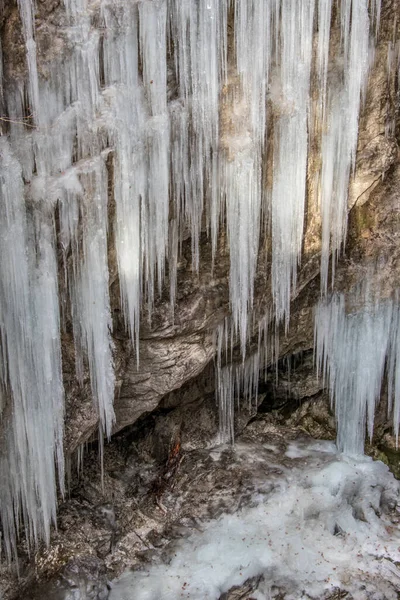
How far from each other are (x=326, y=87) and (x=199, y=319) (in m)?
2.55

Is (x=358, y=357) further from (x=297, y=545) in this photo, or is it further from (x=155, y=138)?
(x=155, y=138)

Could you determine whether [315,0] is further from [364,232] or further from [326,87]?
[364,232]

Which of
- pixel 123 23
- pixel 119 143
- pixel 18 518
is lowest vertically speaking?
pixel 18 518

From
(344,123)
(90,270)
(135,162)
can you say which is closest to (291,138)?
(344,123)

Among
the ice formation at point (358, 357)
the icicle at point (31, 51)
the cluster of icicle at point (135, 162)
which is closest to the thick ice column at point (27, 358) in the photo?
the cluster of icicle at point (135, 162)

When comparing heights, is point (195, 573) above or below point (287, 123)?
below

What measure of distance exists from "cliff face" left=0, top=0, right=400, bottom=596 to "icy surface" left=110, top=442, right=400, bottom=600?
143 centimetres

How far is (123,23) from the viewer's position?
4.92 metres

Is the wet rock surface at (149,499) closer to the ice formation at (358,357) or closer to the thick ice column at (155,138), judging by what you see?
the ice formation at (358,357)

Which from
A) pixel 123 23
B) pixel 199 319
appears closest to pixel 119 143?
pixel 123 23

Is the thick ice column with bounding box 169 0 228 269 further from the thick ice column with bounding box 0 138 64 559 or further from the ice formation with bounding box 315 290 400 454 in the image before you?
the ice formation with bounding box 315 290 400 454

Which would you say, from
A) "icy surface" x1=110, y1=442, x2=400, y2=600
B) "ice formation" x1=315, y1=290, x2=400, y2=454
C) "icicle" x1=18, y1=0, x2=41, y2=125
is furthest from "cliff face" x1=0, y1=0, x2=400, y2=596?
"icy surface" x1=110, y1=442, x2=400, y2=600

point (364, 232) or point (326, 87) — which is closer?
point (326, 87)

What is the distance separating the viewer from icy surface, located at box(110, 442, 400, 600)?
593cm
